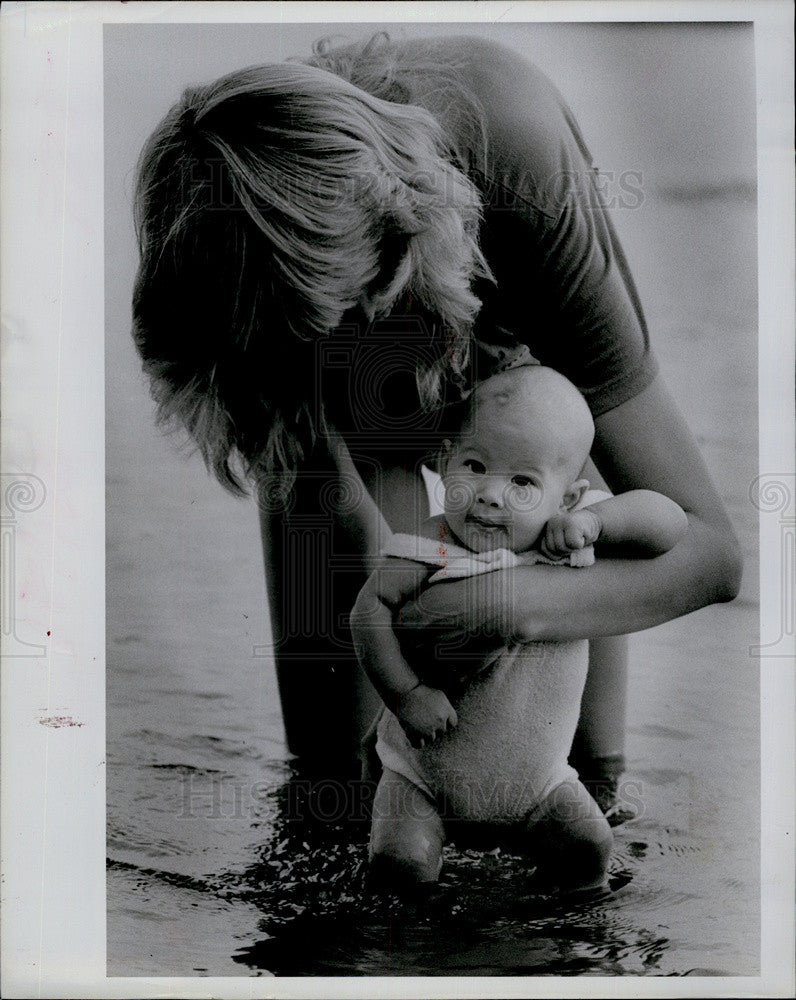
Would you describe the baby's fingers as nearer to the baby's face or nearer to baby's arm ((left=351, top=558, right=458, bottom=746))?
the baby's face

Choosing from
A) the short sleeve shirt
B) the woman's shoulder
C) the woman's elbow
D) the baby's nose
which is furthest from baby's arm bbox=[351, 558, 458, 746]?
the woman's shoulder

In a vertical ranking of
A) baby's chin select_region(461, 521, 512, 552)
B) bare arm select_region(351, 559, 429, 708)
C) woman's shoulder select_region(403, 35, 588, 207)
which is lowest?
→ bare arm select_region(351, 559, 429, 708)

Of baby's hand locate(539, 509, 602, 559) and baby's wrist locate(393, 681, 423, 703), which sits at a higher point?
baby's hand locate(539, 509, 602, 559)

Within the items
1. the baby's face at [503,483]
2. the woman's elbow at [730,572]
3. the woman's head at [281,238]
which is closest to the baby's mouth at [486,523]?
the baby's face at [503,483]

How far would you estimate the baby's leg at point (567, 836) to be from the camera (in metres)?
1.19

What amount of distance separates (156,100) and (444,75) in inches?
13.5

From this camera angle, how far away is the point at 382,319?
118cm

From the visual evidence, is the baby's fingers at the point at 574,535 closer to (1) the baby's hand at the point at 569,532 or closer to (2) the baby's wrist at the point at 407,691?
(1) the baby's hand at the point at 569,532

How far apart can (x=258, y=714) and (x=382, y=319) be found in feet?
1.65

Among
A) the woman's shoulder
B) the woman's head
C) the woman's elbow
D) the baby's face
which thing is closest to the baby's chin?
the baby's face

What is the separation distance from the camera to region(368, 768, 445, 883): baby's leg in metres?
1.19

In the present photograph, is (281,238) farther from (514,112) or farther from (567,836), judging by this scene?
(567,836)

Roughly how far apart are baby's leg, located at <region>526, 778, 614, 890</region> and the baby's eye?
1.22 ft

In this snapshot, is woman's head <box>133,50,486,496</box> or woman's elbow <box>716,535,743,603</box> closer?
woman's head <box>133,50,486,496</box>
